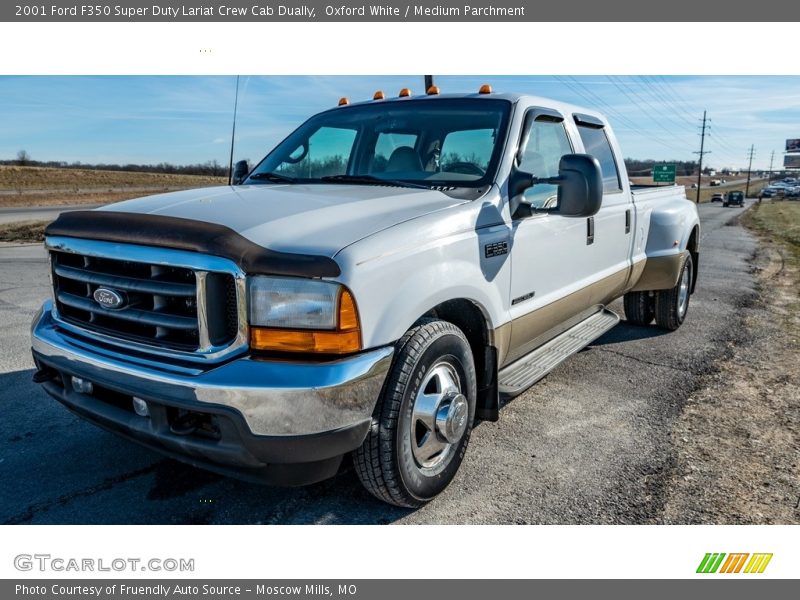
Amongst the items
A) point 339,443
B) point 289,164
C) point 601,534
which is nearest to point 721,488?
point 601,534

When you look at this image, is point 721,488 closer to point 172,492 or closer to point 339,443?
point 339,443

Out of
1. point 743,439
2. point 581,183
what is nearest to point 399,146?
point 581,183

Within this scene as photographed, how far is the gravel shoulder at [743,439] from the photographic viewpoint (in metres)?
2.82

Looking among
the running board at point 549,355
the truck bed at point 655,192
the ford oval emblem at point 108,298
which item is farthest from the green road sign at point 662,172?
the ford oval emblem at point 108,298

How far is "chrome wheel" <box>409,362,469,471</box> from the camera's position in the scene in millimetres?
2674

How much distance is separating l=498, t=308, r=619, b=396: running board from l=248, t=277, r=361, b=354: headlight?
1272 millimetres

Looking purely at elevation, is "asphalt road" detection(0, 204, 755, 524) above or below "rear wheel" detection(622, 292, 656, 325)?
below

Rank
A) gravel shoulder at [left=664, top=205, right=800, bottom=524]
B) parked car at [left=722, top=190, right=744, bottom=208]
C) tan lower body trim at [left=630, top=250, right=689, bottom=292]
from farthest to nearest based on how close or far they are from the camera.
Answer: parked car at [left=722, top=190, right=744, bottom=208] < tan lower body trim at [left=630, top=250, right=689, bottom=292] < gravel shoulder at [left=664, top=205, right=800, bottom=524]

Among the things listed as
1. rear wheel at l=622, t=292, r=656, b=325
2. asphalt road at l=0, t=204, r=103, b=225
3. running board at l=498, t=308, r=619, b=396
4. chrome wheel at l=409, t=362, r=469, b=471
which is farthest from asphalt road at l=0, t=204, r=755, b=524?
asphalt road at l=0, t=204, r=103, b=225

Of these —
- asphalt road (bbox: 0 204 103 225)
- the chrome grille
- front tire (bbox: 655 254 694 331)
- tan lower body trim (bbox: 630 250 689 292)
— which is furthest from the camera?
asphalt road (bbox: 0 204 103 225)

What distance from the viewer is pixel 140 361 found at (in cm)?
245

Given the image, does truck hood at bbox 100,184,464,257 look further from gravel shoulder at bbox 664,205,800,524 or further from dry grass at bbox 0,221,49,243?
dry grass at bbox 0,221,49,243

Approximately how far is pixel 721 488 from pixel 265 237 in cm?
249

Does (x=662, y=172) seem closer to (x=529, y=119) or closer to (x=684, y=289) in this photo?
Answer: (x=684, y=289)
